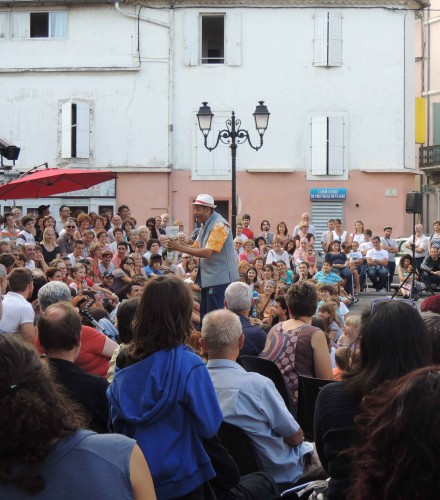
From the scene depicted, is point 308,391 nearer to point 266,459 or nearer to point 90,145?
point 266,459

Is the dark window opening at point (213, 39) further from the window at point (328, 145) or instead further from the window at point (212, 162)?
the window at point (328, 145)

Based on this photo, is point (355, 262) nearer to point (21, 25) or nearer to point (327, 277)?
point (327, 277)

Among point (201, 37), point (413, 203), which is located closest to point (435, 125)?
point (201, 37)

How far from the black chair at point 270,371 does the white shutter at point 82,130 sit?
22.7m

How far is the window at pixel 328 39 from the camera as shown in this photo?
92.2 ft

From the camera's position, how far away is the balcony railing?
37.7 metres

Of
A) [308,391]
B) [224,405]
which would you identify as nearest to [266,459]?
[224,405]

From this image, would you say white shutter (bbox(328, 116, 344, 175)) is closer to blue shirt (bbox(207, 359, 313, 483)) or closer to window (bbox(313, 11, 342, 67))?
window (bbox(313, 11, 342, 67))

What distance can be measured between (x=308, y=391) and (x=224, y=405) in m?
1.29

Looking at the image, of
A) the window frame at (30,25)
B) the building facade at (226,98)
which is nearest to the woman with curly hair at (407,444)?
the building facade at (226,98)

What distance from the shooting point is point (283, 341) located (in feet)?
22.2

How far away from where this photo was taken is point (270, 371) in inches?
242

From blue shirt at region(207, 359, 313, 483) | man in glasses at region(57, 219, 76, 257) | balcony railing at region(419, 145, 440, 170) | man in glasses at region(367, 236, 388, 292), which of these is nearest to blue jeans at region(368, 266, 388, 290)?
man in glasses at region(367, 236, 388, 292)

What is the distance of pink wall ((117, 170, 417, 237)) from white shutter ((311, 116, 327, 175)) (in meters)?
0.41
